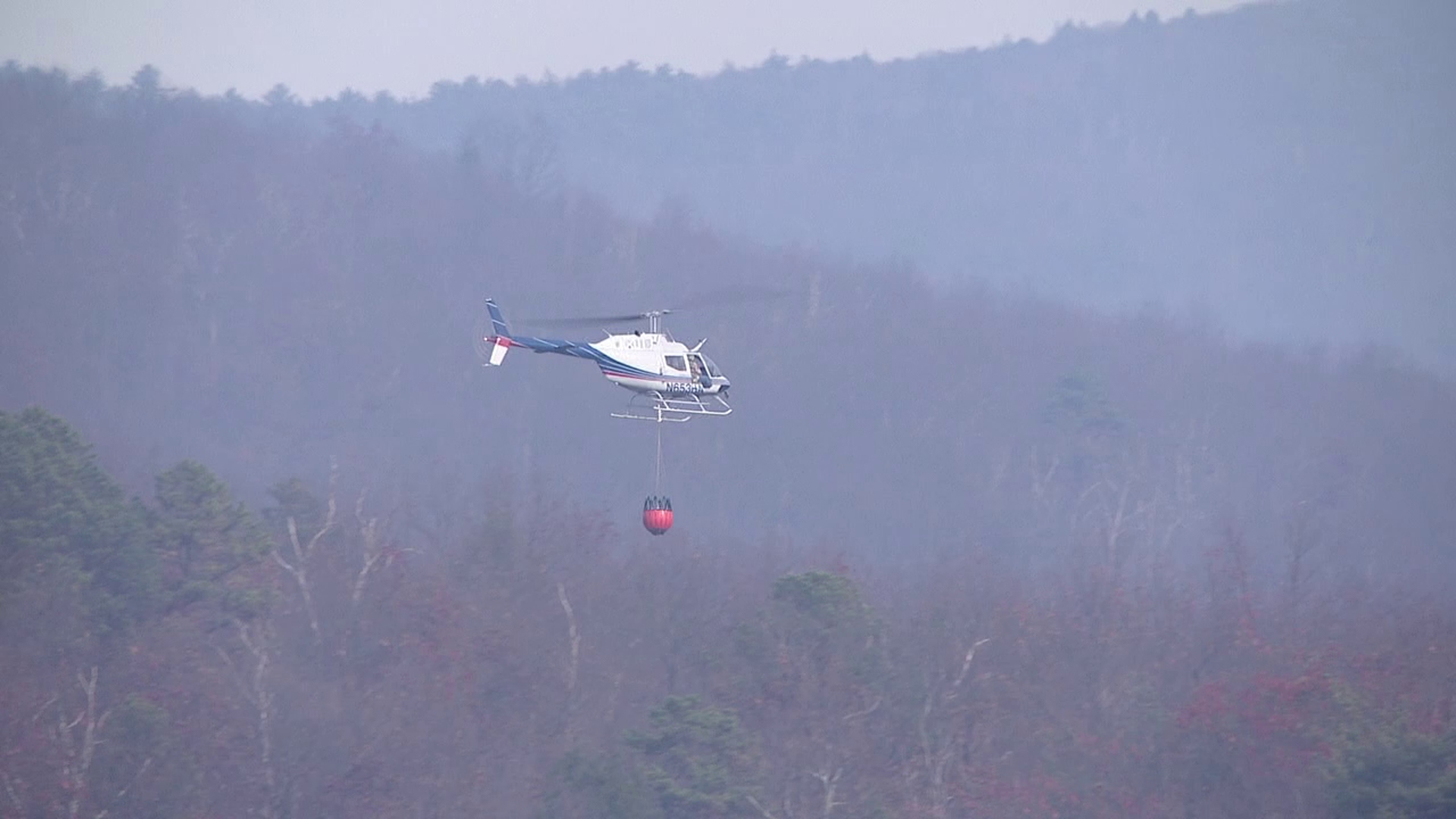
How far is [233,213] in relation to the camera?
95.2m

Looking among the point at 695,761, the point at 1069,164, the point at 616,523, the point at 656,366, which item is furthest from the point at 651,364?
the point at 1069,164

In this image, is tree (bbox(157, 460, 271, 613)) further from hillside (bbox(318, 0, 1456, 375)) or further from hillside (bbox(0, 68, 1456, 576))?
hillside (bbox(318, 0, 1456, 375))

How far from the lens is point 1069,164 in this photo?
142750mm

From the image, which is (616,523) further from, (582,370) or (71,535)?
(71,535)

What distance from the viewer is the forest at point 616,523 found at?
37.2 metres

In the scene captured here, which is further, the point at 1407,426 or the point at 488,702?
the point at 1407,426

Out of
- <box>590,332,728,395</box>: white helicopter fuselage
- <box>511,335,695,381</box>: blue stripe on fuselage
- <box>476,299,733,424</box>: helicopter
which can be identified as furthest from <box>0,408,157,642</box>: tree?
<box>590,332,728,395</box>: white helicopter fuselage

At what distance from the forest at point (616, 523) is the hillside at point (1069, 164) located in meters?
4.48

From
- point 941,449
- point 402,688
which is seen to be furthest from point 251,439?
point 402,688

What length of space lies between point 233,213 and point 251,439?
1902 cm

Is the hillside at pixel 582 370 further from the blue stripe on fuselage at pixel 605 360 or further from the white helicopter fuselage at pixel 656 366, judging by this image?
the white helicopter fuselage at pixel 656 366

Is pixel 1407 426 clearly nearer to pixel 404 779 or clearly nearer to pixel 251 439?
pixel 251 439

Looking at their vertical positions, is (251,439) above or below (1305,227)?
below

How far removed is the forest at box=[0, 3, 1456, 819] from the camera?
37.2m
